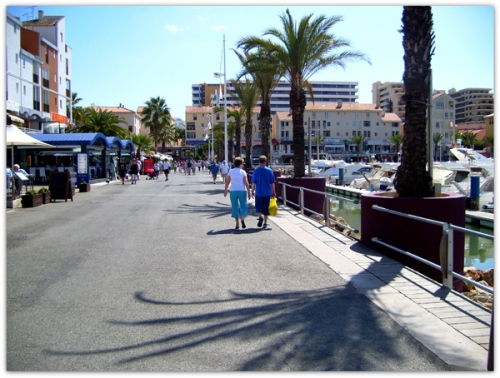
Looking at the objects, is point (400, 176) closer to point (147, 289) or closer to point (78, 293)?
point (147, 289)

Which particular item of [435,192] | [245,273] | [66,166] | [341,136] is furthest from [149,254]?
[341,136]

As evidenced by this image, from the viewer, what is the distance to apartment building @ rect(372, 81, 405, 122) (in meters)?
136

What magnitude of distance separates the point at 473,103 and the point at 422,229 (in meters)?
158

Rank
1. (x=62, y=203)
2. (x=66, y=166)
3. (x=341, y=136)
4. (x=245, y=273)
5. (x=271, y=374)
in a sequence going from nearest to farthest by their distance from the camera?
(x=271, y=374)
(x=245, y=273)
(x=62, y=203)
(x=66, y=166)
(x=341, y=136)

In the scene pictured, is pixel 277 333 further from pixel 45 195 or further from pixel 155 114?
pixel 155 114

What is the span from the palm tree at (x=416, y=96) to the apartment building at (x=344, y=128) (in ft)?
294

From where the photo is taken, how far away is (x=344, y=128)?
102125mm

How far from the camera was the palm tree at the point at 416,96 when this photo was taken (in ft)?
30.4

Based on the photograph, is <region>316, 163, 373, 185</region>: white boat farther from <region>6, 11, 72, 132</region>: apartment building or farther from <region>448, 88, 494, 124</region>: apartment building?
<region>448, 88, 494, 124</region>: apartment building

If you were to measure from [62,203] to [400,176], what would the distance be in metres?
14.1

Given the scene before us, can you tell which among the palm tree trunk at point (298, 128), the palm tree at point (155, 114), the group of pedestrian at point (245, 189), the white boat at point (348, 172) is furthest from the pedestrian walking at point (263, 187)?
the palm tree at point (155, 114)

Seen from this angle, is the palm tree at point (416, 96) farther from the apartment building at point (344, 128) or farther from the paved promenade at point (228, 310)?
the apartment building at point (344, 128)

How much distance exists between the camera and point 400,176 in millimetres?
9430

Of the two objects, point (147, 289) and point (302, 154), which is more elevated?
point (302, 154)
